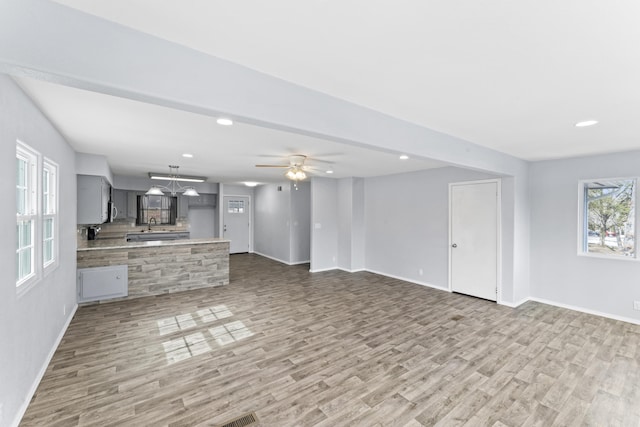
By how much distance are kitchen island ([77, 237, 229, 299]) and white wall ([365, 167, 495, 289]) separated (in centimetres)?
350

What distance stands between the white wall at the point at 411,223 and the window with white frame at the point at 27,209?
18.6 feet

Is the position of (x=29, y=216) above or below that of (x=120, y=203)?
below

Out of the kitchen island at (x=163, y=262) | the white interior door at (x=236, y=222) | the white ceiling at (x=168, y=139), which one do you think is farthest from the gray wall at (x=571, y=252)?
the white interior door at (x=236, y=222)

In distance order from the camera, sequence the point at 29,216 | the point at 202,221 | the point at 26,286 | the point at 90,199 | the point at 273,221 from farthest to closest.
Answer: the point at 202,221, the point at 273,221, the point at 90,199, the point at 29,216, the point at 26,286

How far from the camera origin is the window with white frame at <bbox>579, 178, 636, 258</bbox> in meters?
3.93

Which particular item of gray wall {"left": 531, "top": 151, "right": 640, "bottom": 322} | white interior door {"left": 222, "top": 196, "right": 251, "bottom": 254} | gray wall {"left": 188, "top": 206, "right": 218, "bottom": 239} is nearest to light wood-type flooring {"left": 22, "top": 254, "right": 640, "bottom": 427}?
gray wall {"left": 531, "top": 151, "right": 640, "bottom": 322}

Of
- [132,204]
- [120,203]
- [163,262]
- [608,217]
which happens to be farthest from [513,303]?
[120,203]

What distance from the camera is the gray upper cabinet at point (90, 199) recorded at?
170 inches

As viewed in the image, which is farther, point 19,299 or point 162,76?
point 19,299

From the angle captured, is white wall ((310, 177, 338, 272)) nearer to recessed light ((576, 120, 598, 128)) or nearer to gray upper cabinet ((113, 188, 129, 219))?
recessed light ((576, 120, 598, 128))

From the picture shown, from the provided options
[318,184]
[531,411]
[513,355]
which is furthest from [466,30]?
[318,184]

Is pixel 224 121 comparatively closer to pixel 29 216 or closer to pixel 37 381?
pixel 29 216

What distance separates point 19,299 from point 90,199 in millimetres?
2841

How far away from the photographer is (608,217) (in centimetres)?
412
